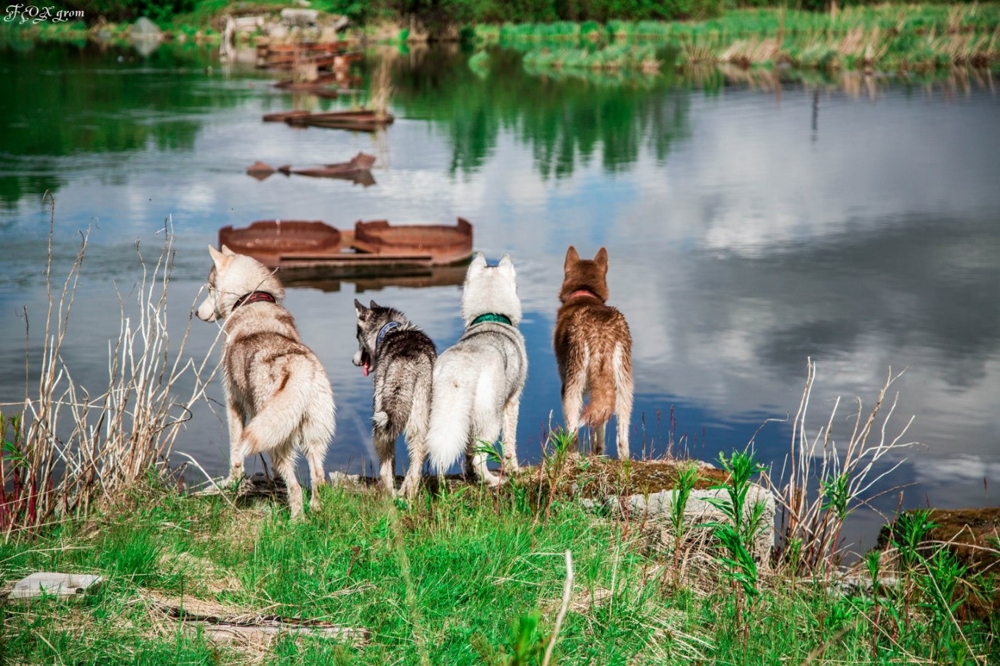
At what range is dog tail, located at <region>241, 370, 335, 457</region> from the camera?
565cm

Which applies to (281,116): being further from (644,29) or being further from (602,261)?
(644,29)

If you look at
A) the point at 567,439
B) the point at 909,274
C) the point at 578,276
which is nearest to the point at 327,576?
the point at 567,439

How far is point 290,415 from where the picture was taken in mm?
5770

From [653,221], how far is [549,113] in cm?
1476

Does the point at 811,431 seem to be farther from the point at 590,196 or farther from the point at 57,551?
the point at 590,196

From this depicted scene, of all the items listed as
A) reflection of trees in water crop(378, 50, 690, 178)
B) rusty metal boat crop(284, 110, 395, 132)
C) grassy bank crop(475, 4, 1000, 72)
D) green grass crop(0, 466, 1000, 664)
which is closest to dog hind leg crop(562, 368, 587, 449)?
green grass crop(0, 466, 1000, 664)

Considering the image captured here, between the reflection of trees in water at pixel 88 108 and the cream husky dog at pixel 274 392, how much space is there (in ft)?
50.4

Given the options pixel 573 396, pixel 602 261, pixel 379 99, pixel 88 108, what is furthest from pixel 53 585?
pixel 88 108

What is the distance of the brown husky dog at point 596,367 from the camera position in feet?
22.4

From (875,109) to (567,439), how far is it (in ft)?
101

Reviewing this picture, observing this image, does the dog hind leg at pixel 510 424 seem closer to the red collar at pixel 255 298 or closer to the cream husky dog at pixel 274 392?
the cream husky dog at pixel 274 392

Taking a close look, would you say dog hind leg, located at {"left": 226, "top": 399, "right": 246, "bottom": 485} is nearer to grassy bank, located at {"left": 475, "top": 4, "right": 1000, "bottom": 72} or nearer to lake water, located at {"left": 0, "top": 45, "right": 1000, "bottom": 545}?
lake water, located at {"left": 0, "top": 45, "right": 1000, "bottom": 545}

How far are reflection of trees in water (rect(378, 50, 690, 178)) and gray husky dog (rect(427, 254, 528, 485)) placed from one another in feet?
54.5

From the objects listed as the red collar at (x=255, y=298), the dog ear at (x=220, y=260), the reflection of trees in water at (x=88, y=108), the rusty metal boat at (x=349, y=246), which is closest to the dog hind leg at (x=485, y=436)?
the red collar at (x=255, y=298)
